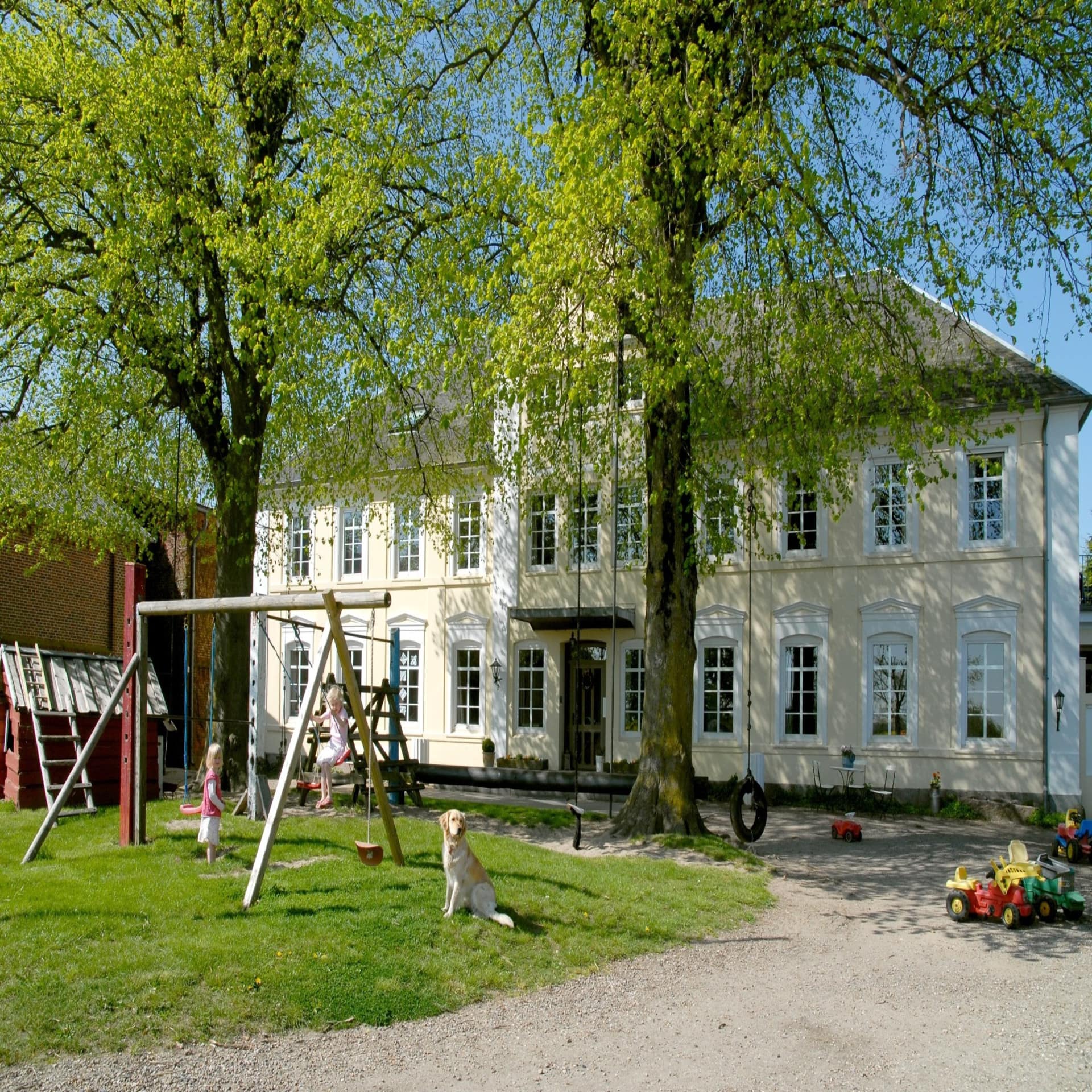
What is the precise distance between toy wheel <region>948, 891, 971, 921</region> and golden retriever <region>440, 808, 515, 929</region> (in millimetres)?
4699

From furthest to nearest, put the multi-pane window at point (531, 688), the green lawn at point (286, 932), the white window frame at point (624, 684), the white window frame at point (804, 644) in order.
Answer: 1. the multi-pane window at point (531, 688)
2. the white window frame at point (624, 684)
3. the white window frame at point (804, 644)
4. the green lawn at point (286, 932)

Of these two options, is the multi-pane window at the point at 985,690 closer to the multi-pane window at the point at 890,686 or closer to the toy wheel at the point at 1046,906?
the multi-pane window at the point at 890,686

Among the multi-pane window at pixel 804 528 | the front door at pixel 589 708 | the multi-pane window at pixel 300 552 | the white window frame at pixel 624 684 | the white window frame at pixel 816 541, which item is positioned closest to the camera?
the white window frame at pixel 816 541

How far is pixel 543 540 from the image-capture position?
84.1 feet

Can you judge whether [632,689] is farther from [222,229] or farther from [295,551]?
[222,229]

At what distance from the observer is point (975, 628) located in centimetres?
2045

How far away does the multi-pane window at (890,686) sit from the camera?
21.1 m

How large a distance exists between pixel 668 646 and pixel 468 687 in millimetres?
13177

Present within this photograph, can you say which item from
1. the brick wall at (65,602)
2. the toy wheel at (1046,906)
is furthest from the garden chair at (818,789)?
the brick wall at (65,602)

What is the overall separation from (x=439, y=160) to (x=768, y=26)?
6055 millimetres

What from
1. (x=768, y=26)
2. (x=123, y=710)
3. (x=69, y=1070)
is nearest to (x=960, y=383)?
(x=768, y=26)

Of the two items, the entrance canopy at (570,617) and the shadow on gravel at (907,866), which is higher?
the entrance canopy at (570,617)

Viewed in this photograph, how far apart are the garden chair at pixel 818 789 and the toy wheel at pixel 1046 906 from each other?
9.85m

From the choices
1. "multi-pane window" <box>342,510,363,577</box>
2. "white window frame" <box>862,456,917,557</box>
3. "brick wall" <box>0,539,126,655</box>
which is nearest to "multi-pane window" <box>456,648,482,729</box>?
"multi-pane window" <box>342,510,363,577</box>
